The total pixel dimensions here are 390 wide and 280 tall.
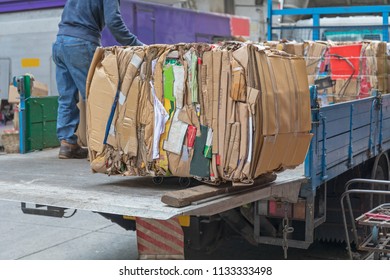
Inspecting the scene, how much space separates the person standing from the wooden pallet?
72.8 inches

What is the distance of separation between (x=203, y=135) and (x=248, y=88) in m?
0.43

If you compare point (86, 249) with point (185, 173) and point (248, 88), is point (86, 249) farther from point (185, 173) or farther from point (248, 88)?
point (248, 88)

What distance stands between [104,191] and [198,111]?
856mm

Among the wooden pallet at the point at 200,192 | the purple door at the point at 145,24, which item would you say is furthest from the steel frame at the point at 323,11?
the wooden pallet at the point at 200,192

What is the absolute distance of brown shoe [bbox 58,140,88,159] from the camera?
5.63m

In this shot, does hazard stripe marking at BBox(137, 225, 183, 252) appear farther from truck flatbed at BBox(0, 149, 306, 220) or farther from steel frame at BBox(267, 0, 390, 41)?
steel frame at BBox(267, 0, 390, 41)

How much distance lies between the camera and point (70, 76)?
18.7ft

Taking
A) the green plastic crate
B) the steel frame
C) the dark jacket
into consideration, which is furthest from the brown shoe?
the steel frame

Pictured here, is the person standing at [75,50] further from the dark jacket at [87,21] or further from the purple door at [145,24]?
the purple door at [145,24]

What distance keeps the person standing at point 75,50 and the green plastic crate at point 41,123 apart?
17.4 inches

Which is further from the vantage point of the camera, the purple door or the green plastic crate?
the purple door

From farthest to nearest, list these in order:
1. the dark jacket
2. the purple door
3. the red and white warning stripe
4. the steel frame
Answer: the purple door, the steel frame, the dark jacket, the red and white warning stripe

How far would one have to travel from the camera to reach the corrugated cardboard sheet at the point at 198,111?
3805mm

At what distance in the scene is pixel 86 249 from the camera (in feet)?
22.0
